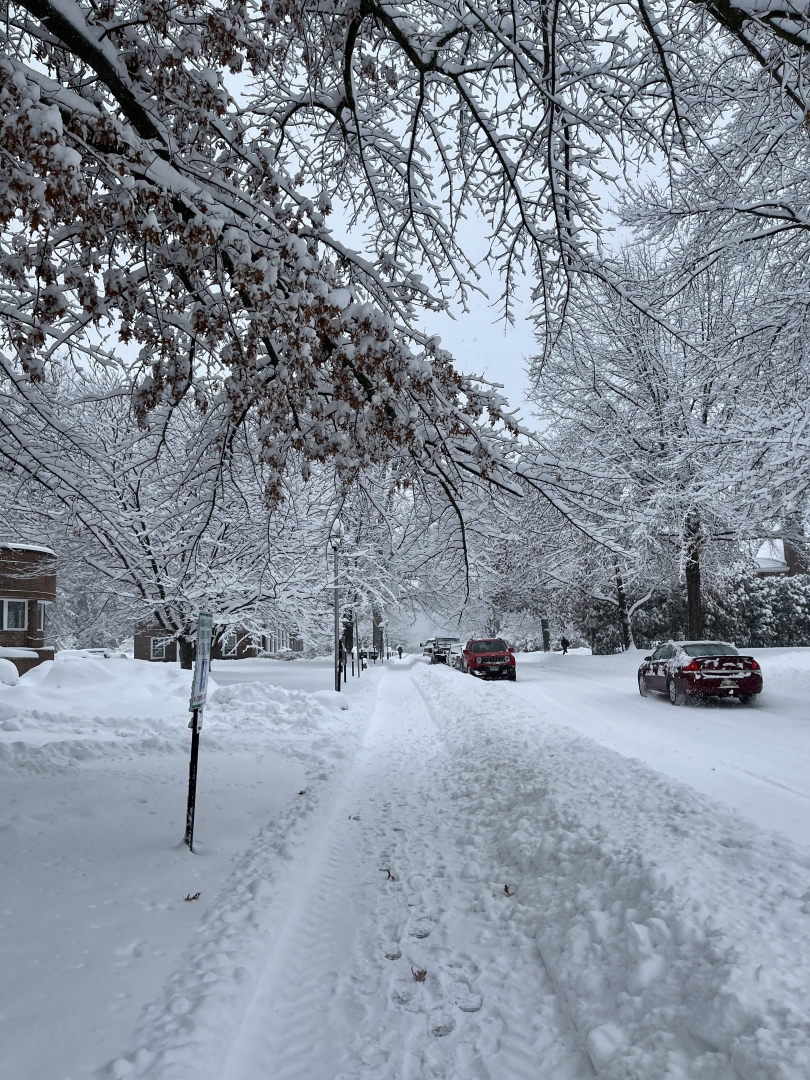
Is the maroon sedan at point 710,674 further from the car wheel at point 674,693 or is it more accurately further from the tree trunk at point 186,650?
the tree trunk at point 186,650

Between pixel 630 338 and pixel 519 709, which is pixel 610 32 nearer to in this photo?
pixel 519 709

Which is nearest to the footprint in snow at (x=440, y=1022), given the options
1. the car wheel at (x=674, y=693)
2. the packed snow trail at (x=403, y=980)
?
the packed snow trail at (x=403, y=980)

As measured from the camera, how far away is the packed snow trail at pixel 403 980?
2949 millimetres

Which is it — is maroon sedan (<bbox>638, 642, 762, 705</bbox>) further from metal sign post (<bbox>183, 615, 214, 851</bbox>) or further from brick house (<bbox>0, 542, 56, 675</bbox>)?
brick house (<bbox>0, 542, 56, 675</bbox>)

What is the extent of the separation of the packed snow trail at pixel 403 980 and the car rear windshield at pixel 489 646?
69.1ft

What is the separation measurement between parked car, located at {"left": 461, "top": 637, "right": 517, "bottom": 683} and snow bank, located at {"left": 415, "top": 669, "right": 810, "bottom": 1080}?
1889cm

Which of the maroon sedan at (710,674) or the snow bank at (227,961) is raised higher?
the maroon sedan at (710,674)

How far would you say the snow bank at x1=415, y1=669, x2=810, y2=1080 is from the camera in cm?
267

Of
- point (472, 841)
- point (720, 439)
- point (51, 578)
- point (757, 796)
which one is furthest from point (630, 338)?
point (51, 578)

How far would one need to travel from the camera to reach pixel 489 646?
88.7 ft

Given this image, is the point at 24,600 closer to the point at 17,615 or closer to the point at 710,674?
the point at 17,615

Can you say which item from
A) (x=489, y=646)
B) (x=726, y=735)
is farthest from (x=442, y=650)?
(x=726, y=735)

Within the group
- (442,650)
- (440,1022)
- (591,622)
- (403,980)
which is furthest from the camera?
(442,650)

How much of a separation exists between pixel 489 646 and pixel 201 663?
22.2 meters
